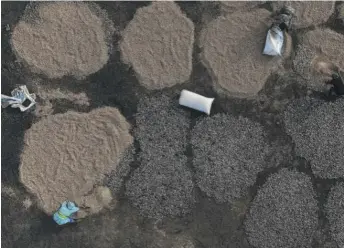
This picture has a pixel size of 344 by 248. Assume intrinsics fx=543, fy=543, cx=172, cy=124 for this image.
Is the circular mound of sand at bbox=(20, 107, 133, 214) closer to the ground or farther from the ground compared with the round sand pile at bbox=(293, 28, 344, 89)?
closer to the ground

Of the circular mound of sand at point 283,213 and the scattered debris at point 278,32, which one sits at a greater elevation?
the scattered debris at point 278,32

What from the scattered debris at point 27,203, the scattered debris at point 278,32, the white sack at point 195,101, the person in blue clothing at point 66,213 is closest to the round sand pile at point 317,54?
the scattered debris at point 278,32

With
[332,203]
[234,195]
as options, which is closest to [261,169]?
[234,195]

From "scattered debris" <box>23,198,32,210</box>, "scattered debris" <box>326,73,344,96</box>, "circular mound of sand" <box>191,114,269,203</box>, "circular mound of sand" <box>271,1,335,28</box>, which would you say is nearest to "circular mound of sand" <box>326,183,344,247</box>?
"circular mound of sand" <box>191,114,269,203</box>

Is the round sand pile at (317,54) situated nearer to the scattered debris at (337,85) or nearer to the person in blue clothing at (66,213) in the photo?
the scattered debris at (337,85)

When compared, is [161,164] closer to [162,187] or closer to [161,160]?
[161,160]

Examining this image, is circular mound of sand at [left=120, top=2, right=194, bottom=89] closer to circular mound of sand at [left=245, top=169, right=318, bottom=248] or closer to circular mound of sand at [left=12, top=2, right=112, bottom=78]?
circular mound of sand at [left=12, top=2, right=112, bottom=78]

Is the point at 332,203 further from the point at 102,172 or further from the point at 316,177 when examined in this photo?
the point at 102,172

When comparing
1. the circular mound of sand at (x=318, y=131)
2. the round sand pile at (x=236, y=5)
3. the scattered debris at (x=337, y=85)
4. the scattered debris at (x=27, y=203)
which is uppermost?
the round sand pile at (x=236, y=5)
